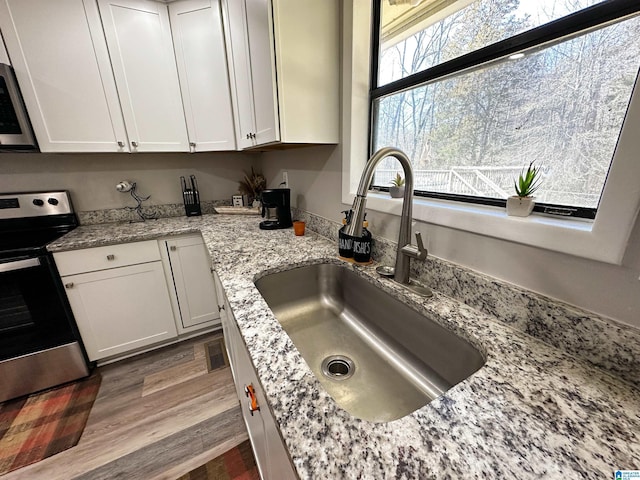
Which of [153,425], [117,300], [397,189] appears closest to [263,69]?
[397,189]

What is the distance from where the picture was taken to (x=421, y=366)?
792mm

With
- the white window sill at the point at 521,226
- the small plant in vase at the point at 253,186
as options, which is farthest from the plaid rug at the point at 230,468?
the small plant in vase at the point at 253,186

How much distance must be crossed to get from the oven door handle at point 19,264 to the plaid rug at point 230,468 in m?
1.33

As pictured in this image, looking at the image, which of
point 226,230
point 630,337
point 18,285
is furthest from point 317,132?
point 18,285

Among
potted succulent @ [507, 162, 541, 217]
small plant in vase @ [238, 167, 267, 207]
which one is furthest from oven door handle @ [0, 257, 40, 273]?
potted succulent @ [507, 162, 541, 217]

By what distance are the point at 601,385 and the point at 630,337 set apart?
0.11m

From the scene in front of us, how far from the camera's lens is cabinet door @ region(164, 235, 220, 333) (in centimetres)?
181

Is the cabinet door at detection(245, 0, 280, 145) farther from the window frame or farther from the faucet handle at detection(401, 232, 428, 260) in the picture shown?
the faucet handle at detection(401, 232, 428, 260)

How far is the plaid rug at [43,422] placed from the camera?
1.21 m

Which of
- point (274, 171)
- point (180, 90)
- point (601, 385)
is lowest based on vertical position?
point (601, 385)

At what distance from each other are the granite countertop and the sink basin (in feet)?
0.38

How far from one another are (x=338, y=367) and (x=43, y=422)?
1.73 m

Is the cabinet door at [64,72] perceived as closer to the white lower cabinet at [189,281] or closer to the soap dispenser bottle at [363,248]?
the white lower cabinet at [189,281]

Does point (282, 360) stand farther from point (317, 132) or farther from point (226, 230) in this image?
point (226, 230)
